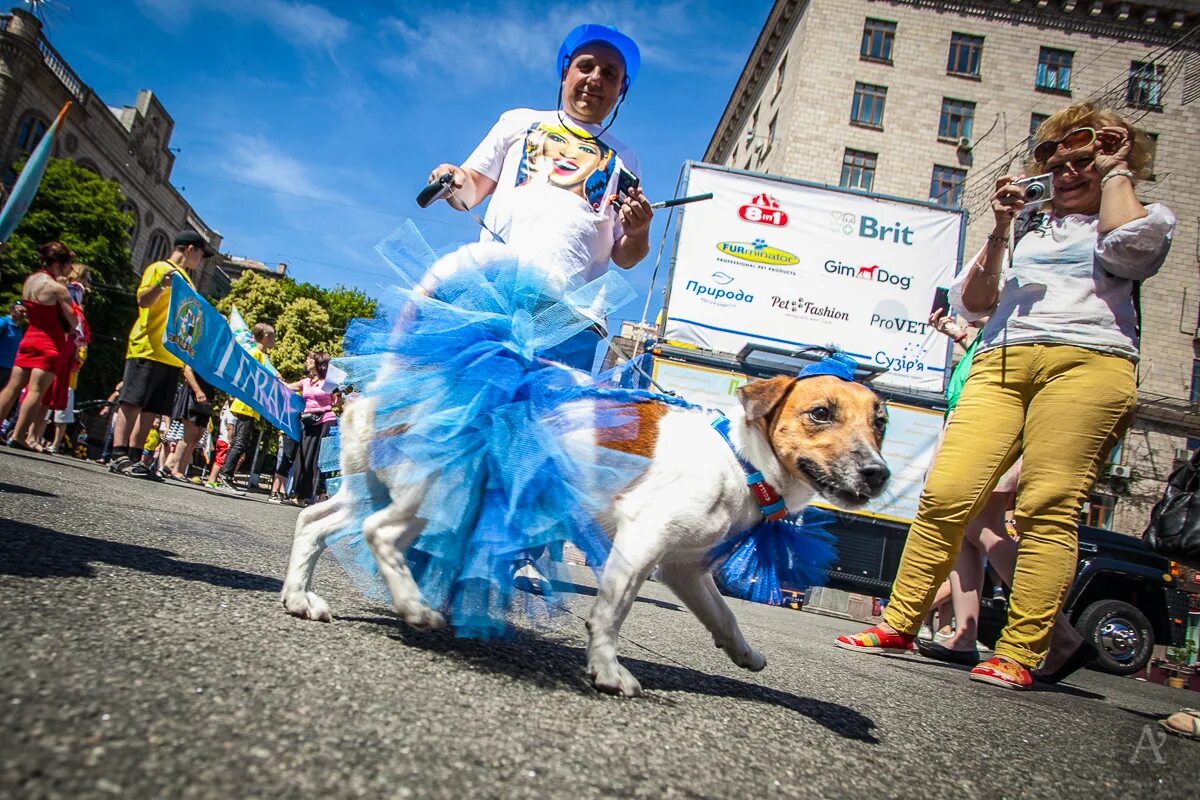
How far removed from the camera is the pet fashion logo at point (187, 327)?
5.87 meters

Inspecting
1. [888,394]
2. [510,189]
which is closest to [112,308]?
[888,394]

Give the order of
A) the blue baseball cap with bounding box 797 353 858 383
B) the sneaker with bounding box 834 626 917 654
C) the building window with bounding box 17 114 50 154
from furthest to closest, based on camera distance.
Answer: the building window with bounding box 17 114 50 154 → the sneaker with bounding box 834 626 917 654 → the blue baseball cap with bounding box 797 353 858 383

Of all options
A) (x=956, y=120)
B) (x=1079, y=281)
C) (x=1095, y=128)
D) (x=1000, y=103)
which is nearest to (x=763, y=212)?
(x=1095, y=128)

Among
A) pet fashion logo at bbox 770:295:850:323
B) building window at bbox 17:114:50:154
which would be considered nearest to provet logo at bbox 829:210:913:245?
pet fashion logo at bbox 770:295:850:323

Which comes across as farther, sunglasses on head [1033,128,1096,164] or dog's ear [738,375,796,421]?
sunglasses on head [1033,128,1096,164]

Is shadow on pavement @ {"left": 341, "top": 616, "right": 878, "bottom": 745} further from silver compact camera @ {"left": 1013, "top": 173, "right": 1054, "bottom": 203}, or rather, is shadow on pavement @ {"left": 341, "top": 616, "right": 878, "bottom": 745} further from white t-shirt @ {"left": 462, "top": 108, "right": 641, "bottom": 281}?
silver compact camera @ {"left": 1013, "top": 173, "right": 1054, "bottom": 203}

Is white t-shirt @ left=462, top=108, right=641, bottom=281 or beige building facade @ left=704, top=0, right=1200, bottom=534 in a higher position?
beige building facade @ left=704, top=0, right=1200, bottom=534

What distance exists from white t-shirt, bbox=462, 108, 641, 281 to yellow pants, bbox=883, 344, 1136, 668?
75.7 inches

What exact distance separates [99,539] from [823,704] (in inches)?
103

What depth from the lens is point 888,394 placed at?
1085cm

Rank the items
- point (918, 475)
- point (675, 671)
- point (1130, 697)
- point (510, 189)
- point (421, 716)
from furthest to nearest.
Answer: point (918, 475) < point (1130, 697) < point (510, 189) < point (675, 671) < point (421, 716)

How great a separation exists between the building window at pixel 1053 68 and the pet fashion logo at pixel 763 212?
1869cm

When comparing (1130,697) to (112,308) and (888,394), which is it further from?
(112,308)

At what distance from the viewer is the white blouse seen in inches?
113
